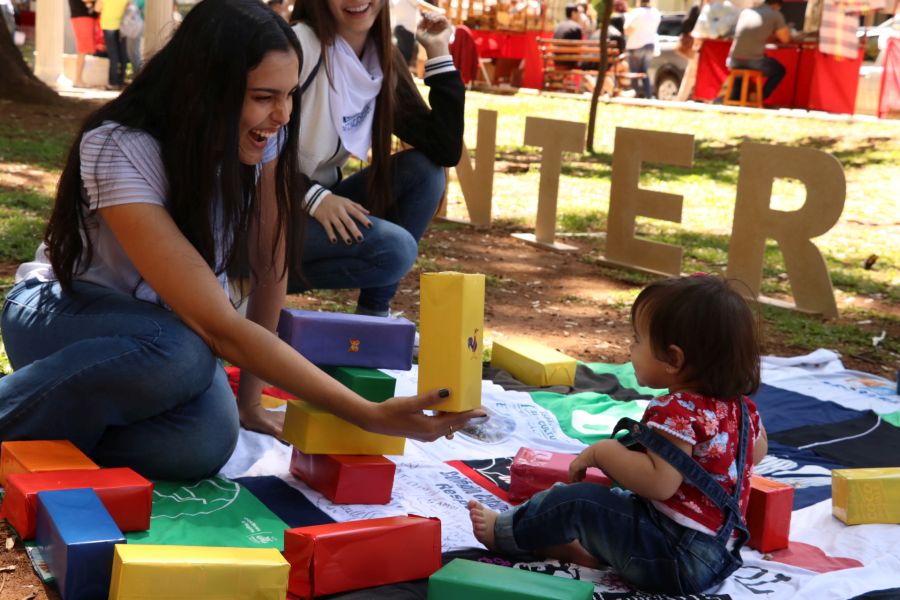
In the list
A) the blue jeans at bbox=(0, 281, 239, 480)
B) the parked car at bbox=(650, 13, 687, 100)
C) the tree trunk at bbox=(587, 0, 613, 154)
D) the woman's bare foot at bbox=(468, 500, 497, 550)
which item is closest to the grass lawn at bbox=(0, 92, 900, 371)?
the tree trunk at bbox=(587, 0, 613, 154)

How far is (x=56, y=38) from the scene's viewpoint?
13227 mm

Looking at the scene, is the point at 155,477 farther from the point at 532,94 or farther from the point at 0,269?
the point at 532,94

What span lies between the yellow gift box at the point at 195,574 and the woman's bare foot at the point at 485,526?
571 mm

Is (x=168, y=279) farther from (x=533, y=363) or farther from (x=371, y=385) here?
(x=533, y=363)

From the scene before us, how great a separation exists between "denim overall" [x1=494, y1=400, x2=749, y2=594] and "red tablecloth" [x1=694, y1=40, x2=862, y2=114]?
1243 cm

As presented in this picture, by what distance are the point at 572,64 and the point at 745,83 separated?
382 centimetres

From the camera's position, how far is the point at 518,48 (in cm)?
1872

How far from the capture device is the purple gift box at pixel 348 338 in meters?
2.78

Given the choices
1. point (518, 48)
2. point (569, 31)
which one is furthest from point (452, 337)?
point (518, 48)

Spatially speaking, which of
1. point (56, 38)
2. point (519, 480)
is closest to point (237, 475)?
point (519, 480)

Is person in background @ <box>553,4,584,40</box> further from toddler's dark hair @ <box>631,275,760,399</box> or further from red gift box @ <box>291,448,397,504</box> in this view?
toddler's dark hair @ <box>631,275,760,399</box>

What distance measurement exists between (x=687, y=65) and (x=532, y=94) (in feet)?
8.14

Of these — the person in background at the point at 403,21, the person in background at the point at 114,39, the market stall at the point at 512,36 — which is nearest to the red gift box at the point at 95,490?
the person in background at the point at 403,21

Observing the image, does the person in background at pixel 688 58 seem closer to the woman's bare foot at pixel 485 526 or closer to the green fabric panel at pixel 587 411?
the green fabric panel at pixel 587 411
